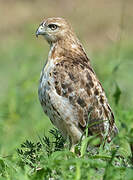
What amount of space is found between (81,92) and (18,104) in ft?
13.7

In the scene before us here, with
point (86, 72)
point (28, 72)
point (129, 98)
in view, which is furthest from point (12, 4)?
point (86, 72)

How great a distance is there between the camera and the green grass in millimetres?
4730

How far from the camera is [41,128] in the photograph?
30.2 ft

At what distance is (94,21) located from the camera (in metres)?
20.8

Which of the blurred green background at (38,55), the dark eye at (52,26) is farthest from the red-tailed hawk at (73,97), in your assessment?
the dark eye at (52,26)

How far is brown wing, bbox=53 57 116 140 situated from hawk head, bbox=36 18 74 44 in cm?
45

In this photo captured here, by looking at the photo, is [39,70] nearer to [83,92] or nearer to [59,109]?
[83,92]

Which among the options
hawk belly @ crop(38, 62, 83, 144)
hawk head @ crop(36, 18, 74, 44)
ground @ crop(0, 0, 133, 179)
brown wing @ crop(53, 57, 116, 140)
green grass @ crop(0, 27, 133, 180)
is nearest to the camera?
green grass @ crop(0, 27, 133, 180)

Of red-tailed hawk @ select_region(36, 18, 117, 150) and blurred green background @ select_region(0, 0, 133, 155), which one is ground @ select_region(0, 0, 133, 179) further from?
red-tailed hawk @ select_region(36, 18, 117, 150)

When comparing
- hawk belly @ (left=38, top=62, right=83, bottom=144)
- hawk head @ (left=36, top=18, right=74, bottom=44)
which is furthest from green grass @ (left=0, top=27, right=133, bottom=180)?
hawk head @ (left=36, top=18, right=74, bottom=44)

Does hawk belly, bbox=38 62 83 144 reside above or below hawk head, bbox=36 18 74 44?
below

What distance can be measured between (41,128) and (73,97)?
9.20 feet

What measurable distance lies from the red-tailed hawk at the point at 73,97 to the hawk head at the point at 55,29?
0.21 metres

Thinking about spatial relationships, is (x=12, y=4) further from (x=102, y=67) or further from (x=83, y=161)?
(x=83, y=161)
